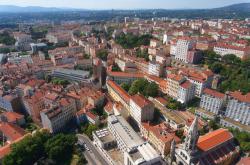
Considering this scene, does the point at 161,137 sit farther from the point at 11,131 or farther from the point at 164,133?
the point at 11,131

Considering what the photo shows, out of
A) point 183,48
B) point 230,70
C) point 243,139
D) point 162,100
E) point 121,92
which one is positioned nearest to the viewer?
point 243,139

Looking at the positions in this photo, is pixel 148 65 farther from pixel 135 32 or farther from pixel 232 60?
pixel 135 32

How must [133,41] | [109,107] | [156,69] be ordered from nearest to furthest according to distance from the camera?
[109,107] → [156,69] → [133,41]

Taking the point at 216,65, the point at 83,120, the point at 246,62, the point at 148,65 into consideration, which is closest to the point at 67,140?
the point at 83,120

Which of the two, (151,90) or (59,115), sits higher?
(151,90)

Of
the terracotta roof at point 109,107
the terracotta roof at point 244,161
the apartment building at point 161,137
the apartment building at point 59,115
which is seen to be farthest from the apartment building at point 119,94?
the terracotta roof at point 244,161

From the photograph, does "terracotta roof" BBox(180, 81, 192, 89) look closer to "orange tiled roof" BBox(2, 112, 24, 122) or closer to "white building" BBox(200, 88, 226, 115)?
"white building" BBox(200, 88, 226, 115)

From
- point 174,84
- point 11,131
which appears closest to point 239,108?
point 174,84
